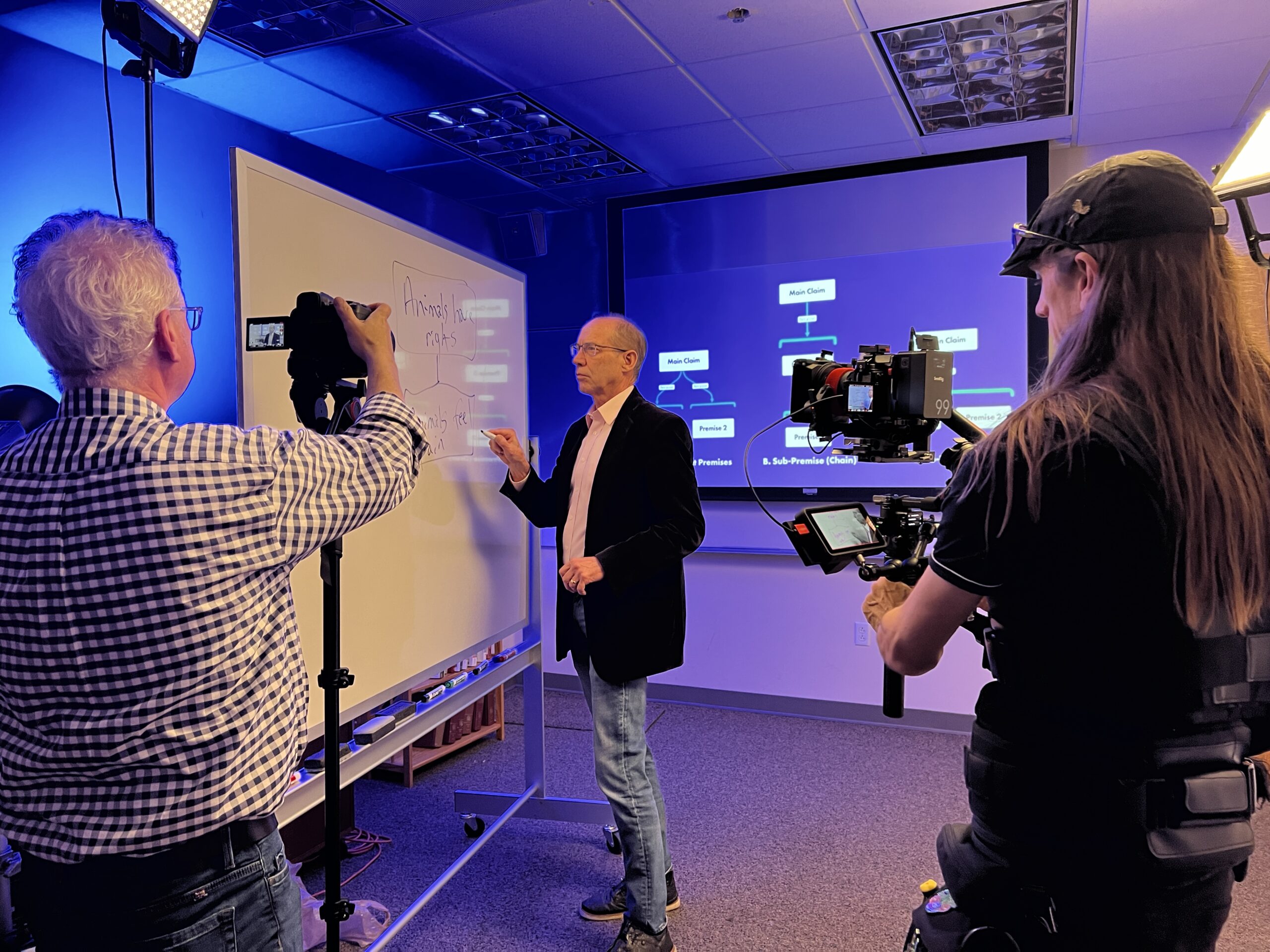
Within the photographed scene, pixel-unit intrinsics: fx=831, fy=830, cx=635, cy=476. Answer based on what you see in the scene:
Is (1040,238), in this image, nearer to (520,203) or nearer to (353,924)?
(353,924)

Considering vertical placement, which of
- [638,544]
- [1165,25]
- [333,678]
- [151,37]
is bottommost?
[333,678]

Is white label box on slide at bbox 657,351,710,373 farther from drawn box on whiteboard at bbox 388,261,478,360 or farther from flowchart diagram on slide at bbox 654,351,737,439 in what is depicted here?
drawn box on whiteboard at bbox 388,261,478,360

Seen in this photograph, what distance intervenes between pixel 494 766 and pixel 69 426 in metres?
2.84

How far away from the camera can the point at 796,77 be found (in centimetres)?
293

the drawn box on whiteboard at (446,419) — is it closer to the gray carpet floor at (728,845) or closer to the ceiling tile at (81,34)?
the ceiling tile at (81,34)

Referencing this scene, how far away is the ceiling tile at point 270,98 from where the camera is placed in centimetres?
291

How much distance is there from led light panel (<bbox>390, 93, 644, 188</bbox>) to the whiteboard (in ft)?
2.99

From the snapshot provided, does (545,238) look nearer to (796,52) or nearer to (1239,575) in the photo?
(796,52)

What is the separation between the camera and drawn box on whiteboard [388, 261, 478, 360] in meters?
2.02

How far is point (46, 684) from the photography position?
36.4 inches

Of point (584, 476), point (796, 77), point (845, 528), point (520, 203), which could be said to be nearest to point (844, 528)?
point (845, 528)

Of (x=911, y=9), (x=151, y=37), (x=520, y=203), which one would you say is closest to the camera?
(x=151, y=37)

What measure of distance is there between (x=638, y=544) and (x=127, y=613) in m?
1.37

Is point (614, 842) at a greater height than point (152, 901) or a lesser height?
lesser
